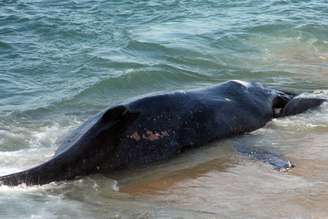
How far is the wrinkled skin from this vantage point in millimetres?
5266

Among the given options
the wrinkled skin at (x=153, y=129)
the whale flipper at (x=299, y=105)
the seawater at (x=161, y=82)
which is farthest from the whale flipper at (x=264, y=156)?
the whale flipper at (x=299, y=105)

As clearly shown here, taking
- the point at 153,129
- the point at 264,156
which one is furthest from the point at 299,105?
the point at 153,129

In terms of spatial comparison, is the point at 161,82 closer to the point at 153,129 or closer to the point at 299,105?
the point at 299,105

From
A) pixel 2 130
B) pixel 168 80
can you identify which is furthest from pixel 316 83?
pixel 2 130

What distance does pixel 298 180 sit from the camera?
5.08m

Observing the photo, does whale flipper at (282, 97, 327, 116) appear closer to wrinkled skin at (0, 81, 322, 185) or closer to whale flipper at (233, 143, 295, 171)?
wrinkled skin at (0, 81, 322, 185)

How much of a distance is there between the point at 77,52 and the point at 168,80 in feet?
8.37

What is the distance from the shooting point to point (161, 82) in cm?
986

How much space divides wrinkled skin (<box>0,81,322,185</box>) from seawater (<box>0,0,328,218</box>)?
0.13 meters

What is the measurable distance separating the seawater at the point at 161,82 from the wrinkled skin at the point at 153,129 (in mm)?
126

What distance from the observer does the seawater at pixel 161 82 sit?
476cm

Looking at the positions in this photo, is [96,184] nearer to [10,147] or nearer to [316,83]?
[10,147]

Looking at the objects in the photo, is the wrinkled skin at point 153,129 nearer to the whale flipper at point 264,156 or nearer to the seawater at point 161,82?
the seawater at point 161,82

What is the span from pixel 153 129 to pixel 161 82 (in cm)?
413
